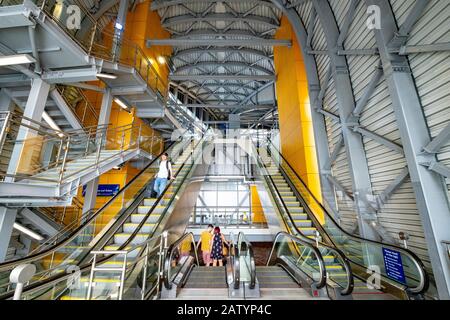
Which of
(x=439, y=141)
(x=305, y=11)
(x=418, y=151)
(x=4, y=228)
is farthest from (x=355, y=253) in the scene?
(x=305, y=11)

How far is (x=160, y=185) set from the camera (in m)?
6.28

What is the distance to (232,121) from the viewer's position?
814 inches

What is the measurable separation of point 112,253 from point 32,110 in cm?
535

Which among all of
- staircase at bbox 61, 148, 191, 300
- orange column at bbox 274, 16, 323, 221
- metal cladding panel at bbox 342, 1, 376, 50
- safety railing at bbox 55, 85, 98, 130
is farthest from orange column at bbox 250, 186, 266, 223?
safety railing at bbox 55, 85, 98, 130

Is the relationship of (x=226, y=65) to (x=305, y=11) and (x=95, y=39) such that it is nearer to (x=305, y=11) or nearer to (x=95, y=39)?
(x=305, y=11)

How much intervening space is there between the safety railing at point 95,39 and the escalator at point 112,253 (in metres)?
4.18

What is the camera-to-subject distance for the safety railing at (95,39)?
5.38 meters

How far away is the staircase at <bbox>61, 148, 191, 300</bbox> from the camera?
9.35 feet

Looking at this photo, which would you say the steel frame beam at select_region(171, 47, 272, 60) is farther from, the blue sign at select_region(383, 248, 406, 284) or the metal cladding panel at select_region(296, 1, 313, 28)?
the blue sign at select_region(383, 248, 406, 284)

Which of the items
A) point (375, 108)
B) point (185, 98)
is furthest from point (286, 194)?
point (185, 98)

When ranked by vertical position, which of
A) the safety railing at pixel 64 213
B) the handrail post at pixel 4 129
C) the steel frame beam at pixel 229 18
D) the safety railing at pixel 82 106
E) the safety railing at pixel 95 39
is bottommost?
the safety railing at pixel 64 213

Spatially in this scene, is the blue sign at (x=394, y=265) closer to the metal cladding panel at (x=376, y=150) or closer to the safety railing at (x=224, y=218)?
the metal cladding panel at (x=376, y=150)

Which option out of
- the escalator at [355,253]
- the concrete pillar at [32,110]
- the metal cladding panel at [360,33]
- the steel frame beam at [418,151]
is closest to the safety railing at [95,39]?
the concrete pillar at [32,110]
